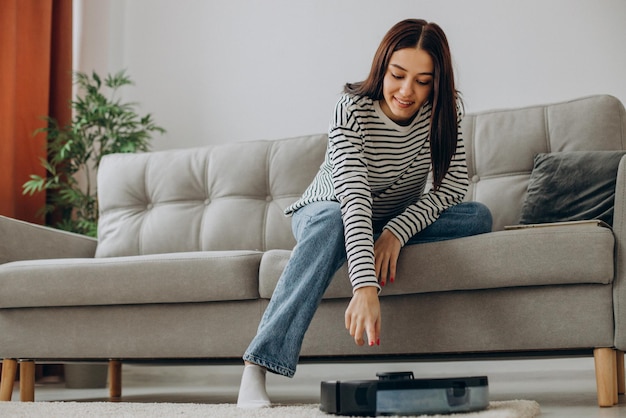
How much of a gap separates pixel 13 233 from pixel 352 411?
1366mm

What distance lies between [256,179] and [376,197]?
32.8 inches

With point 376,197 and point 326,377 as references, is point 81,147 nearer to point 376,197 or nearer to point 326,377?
point 326,377

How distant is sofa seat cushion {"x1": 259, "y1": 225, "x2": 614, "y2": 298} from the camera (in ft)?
5.33

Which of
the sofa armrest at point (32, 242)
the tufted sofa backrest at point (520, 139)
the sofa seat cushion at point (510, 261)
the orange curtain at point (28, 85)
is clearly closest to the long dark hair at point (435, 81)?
the sofa seat cushion at point (510, 261)

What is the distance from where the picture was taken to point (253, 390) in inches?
61.1

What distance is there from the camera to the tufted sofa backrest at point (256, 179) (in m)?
2.20

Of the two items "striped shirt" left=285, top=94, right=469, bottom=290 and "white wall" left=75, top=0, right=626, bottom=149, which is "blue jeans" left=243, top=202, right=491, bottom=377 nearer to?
"striped shirt" left=285, top=94, right=469, bottom=290

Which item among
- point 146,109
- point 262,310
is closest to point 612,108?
point 262,310

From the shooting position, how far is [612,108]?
2.17 meters

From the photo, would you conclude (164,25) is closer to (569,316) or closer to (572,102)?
(572,102)

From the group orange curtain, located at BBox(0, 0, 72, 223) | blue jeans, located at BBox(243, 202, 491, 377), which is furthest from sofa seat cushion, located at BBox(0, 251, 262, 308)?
orange curtain, located at BBox(0, 0, 72, 223)

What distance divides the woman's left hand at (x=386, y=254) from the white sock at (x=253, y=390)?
13.2 inches

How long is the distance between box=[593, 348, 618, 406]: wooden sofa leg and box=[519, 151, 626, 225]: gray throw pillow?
0.42 meters

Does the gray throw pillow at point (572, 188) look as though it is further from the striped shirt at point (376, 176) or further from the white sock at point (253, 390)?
the white sock at point (253, 390)
